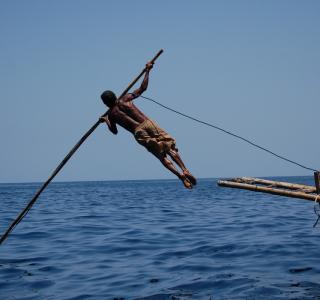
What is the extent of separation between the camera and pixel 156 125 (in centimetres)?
853

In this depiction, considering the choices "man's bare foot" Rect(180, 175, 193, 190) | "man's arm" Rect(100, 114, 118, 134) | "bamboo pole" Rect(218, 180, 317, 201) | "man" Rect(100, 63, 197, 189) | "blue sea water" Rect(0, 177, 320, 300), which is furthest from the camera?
"blue sea water" Rect(0, 177, 320, 300)

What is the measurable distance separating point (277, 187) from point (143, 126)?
142 inches

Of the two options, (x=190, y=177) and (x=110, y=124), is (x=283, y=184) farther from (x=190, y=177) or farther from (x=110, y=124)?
(x=110, y=124)

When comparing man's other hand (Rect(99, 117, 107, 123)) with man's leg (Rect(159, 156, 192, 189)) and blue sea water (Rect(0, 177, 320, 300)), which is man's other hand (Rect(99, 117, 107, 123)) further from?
blue sea water (Rect(0, 177, 320, 300))

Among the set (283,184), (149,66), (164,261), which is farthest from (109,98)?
(164,261)

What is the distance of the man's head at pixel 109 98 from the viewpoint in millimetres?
8359

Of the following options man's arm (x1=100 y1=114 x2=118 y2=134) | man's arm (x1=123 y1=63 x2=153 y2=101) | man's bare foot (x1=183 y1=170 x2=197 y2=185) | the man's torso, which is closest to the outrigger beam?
man's bare foot (x1=183 y1=170 x2=197 y2=185)

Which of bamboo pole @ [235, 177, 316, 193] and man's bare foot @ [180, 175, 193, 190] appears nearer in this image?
man's bare foot @ [180, 175, 193, 190]

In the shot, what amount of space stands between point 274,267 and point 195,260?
7.54ft

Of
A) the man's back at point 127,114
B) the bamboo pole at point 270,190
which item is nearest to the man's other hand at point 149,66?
the man's back at point 127,114

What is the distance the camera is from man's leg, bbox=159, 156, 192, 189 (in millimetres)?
8301

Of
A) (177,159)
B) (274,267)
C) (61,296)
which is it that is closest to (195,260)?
(274,267)

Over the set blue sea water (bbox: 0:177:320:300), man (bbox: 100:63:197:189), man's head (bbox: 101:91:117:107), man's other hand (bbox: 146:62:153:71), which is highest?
man's other hand (bbox: 146:62:153:71)

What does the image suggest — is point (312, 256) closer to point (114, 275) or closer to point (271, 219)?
point (114, 275)
